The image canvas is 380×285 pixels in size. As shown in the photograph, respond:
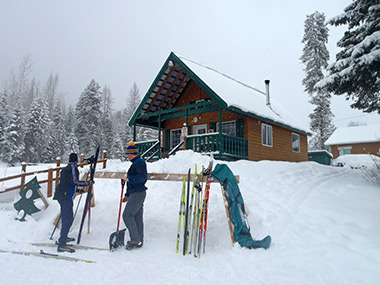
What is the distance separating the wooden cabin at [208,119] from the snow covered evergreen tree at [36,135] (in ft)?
74.5

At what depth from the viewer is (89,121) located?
34.2 meters

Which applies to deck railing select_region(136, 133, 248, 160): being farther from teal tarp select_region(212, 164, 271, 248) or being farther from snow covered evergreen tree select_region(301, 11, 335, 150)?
snow covered evergreen tree select_region(301, 11, 335, 150)

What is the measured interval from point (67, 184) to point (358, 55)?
791 cm

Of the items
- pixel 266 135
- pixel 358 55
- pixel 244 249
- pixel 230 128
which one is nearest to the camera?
pixel 244 249

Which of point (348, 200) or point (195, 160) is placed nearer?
point (348, 200)

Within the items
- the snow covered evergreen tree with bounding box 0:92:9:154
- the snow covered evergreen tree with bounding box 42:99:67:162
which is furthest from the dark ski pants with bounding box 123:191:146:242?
the snow covered evergreen tree with bounding box 42:99:67:162

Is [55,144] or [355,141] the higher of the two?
[355,141]

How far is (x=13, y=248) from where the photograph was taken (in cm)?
473

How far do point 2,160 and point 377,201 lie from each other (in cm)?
3437

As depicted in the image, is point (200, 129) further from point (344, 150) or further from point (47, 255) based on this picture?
point (344, 150)

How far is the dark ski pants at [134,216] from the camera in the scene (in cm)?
493

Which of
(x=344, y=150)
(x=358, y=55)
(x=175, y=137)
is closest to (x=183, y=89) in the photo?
(x=175, y=137)

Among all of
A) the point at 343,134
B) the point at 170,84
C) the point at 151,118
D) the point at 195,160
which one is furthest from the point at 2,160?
the point at 343,134

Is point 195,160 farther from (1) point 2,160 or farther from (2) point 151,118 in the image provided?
(1) point 2,160
